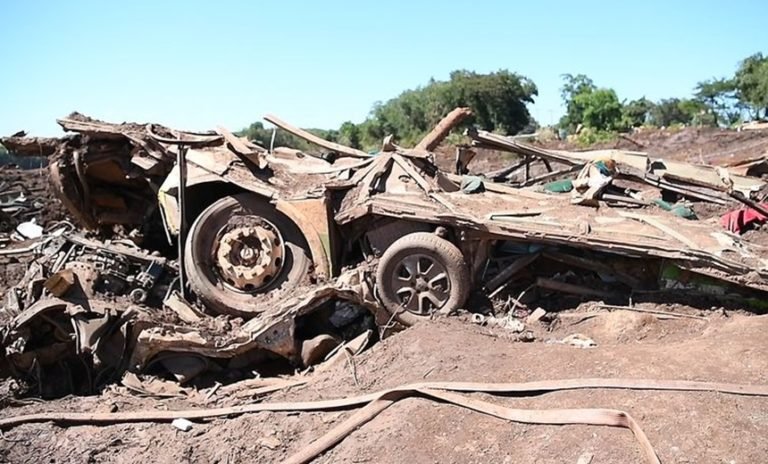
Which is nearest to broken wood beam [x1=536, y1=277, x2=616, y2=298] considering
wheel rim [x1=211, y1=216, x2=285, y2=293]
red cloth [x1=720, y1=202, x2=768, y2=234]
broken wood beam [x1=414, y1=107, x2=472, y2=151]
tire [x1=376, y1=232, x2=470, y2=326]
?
tire [x1=376, y1=232, x2=470, y2=326]

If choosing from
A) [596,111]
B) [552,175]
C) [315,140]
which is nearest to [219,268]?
[315,140]

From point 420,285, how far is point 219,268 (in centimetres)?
197

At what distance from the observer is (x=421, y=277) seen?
19.8 ft

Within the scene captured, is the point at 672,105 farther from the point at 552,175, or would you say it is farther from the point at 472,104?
the point at 552,175

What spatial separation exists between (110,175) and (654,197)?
5725mm

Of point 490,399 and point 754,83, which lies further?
point 754,83

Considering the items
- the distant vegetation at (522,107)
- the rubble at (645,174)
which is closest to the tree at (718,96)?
the distant vegetation at (522,107)

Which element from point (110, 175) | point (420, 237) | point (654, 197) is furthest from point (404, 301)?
point (110, 175)

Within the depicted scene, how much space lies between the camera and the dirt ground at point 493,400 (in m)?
3.77

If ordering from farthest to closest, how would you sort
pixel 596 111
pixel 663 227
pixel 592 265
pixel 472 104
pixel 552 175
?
pixel 472 104
pixel 596 111
pixel 552 175
pixel 592 265
pixel 663 227

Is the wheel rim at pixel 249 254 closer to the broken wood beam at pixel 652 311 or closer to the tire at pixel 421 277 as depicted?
the tire at pixel 421 277

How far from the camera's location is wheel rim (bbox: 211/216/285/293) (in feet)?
21.7

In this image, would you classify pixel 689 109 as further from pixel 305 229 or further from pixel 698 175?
pixel 305 229

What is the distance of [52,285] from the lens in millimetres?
6426
